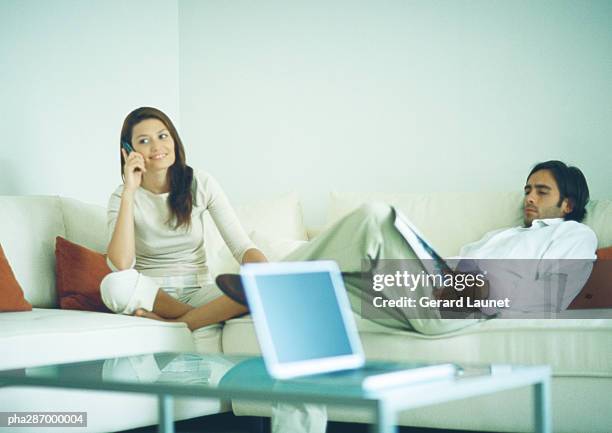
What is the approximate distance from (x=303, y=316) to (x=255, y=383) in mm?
150

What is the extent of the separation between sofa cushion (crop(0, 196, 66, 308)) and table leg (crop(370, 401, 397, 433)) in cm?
215

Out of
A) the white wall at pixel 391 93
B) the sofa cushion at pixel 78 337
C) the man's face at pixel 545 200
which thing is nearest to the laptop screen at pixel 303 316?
the sofa cushion at pixel 78 337

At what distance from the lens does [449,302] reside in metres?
2.68

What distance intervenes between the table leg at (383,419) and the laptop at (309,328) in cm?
14

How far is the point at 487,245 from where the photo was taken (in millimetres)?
3074

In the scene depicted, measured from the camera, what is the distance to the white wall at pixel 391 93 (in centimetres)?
365

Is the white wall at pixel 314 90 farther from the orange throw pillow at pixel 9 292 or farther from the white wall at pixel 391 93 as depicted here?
the orange throw pillow at pixel 9 292

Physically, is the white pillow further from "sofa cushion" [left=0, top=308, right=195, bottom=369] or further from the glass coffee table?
the glass coffee table

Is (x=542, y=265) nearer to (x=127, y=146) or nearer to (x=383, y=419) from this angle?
(x=127, y=146)

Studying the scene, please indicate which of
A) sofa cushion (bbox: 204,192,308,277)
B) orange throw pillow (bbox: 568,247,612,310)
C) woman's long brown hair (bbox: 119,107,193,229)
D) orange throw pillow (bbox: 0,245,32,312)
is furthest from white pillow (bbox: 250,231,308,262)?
orange throw pillow (bbox: 568,247,612,310)

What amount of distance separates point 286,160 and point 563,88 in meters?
1.28

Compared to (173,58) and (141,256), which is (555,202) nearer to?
(141,256)

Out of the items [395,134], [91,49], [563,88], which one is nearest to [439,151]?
[395,134]

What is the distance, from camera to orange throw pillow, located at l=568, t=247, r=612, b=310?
283 centimetres
